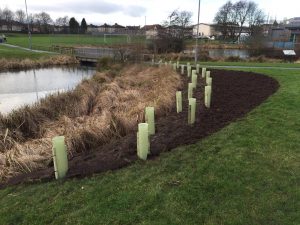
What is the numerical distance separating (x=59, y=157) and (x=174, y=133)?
2.83 m

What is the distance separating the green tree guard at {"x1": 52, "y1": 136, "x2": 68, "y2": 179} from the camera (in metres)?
5.43

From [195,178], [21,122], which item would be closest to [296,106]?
[195,178]

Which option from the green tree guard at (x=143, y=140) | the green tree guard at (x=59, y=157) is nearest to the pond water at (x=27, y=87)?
the green tree guard at (x=59, y=157)

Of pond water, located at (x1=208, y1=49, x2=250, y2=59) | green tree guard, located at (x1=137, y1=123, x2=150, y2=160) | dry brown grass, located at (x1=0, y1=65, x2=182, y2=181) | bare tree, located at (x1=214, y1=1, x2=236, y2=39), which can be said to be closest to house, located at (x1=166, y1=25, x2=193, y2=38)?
pond water, located at (x1=208, y1=49, x2=250, y2=59)

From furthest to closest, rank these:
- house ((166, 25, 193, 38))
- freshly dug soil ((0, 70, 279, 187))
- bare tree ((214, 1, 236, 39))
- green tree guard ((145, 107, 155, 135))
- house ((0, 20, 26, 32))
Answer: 1. house ((0, 20, 26, 32))
2. bare tree ((214, 1, 236, 39))
3. house ((166, 25, 193, 38))
4. green tree guard ((145, 107, 155, 135))
5. freshly dug soil ((0, 70, 279, 187))

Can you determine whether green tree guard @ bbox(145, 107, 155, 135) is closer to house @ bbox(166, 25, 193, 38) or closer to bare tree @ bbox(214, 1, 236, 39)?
house @ bbox(166, 25, 193, 38)

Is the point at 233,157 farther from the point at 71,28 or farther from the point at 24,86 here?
the point at 71,28

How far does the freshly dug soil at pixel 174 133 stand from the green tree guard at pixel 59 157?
0.15 meters

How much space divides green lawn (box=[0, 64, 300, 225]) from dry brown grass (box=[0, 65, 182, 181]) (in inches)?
70.8

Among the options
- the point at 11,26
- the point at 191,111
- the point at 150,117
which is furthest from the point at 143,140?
the point at 11,26

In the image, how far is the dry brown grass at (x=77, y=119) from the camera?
729 centimetres

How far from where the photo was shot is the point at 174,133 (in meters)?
7.35

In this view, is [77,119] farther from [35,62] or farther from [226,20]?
[226,20]

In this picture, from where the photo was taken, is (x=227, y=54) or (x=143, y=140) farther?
(x=227, y=54)
